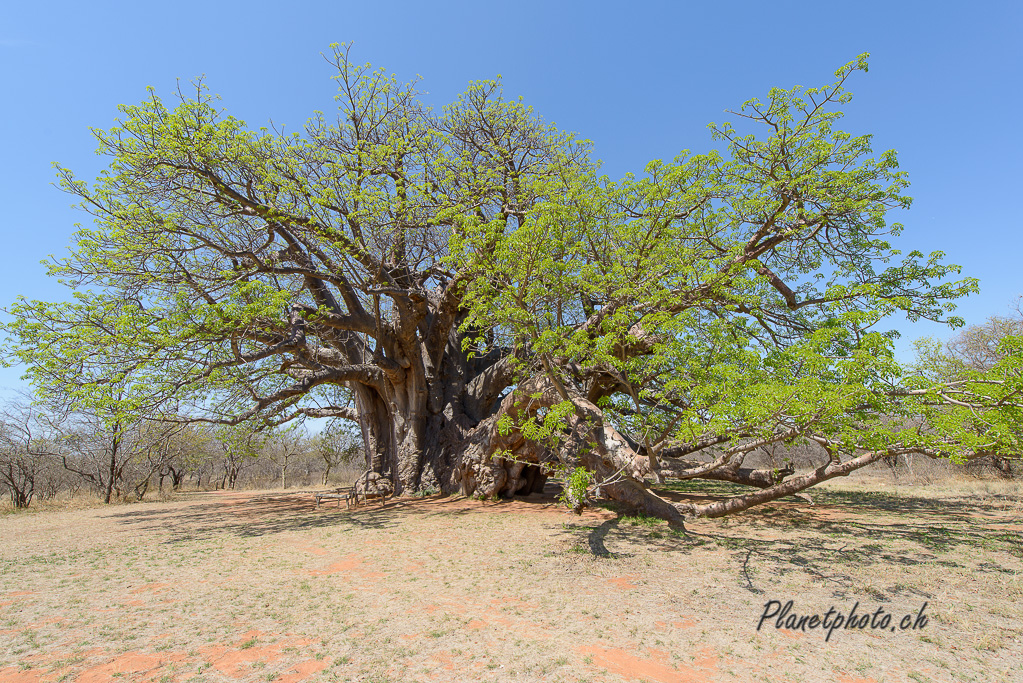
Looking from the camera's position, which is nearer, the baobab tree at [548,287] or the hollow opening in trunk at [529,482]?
the baobab tree at [548,287]

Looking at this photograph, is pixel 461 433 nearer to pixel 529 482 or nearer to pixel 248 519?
pixel 529 482

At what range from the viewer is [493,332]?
38.4ft

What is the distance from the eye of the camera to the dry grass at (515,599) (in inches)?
126

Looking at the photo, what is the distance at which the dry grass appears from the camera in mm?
3191

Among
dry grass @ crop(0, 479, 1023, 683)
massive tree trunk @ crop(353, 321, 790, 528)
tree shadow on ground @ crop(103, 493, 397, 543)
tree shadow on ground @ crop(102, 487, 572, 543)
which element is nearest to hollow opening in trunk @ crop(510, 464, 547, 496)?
massive tree trunk @ crop(353, 321, 790, 528)

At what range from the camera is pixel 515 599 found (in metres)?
4.61

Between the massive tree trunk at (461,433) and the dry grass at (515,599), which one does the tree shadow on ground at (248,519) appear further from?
the massive tree trunk at (461,433)

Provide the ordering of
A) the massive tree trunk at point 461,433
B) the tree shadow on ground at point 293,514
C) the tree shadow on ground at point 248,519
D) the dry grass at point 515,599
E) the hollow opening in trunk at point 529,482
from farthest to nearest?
1. the hollow opening in trunk at point 529,482
2. the massive tree trunk at point 461,433
3. the tree shadow on ground at point 293,514
4. the tree shadow on ground at point 248,519
5. the dry grass at point 515,599

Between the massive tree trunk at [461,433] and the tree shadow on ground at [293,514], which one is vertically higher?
the massive tree trunk at [461,433]

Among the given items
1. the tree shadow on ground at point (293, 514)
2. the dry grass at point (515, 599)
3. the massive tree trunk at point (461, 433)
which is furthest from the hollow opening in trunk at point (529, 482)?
the dry grass at point (515, 599)

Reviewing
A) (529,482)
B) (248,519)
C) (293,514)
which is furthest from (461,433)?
(248,519)

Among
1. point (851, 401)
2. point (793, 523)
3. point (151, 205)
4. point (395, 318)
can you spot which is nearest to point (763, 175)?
point (851, 401)

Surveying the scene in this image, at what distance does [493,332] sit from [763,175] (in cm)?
652

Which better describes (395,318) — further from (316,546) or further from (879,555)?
(879,555)
